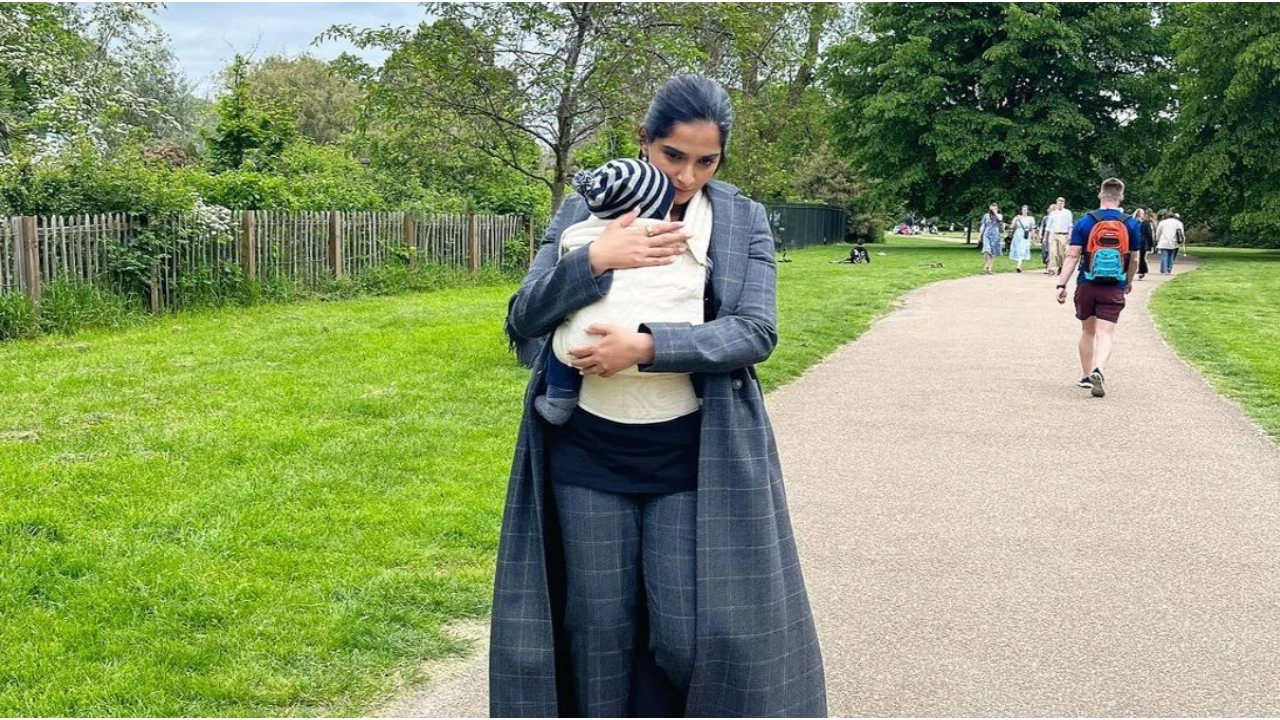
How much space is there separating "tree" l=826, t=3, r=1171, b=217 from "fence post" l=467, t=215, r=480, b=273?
23232 mm

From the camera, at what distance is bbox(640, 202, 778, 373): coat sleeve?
2402 mm

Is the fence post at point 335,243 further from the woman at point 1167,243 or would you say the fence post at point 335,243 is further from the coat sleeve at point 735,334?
the woman at point 1167,243

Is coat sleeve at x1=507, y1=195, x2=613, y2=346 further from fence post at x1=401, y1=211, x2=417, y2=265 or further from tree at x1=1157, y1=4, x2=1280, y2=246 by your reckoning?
tree at x1=1157, y1=4, x2=1280, y2=246

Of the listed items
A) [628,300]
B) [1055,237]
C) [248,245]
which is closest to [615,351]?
[628,300]

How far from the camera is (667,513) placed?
8.45ft

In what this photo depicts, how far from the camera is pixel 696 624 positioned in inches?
101

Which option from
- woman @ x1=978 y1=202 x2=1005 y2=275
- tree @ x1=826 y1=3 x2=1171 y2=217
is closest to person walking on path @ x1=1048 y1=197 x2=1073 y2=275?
woman @ x1=978 y1=202 x2=1005 y2=275

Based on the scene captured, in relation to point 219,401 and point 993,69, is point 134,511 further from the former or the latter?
point 993,69

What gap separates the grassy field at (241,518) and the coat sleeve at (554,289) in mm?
1597

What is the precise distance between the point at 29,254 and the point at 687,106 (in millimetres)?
11649

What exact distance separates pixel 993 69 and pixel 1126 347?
95.5ft

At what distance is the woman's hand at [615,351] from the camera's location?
2.38 m

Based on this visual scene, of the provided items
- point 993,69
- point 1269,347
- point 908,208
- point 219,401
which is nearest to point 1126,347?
point 1269,347

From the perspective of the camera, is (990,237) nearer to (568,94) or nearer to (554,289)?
(568,94)
